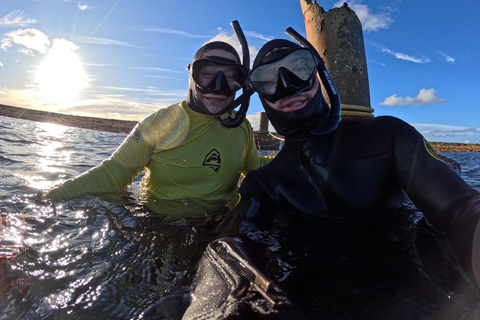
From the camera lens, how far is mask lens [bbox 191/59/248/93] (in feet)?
10.3

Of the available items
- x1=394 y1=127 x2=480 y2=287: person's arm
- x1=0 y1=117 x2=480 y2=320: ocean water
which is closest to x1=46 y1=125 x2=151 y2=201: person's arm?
x1=0 y1=117 x2=480 y2=320: ocean water

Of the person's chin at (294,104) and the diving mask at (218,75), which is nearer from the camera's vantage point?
the person's chin at (294,104)

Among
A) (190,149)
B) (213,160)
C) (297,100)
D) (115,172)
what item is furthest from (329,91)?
(115,172)

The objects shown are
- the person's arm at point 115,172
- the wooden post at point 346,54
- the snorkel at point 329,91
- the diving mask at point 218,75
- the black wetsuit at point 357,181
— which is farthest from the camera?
the wooden post at point 346,54

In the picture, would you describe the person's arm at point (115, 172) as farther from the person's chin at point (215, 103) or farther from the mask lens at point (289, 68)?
the mask lens at point (289, 68)

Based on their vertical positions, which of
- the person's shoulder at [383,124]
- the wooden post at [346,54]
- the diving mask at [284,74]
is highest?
the wooden post at [346,54]

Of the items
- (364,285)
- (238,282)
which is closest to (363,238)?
(364,285)

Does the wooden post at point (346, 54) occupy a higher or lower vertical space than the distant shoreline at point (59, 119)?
higher

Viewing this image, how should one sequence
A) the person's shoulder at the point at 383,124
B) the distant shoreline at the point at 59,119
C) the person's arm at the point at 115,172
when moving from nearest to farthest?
the person's shoulder at the point at 383,124 → the person's arm at the point at 115,172 → the distant shoreline at the point at 59,119

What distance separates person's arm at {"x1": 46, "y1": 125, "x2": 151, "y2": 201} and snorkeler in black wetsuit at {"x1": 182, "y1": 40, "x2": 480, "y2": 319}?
1.47m

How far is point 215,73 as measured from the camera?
3160 mm

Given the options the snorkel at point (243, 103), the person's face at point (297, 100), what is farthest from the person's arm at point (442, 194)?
the snorkel at point (243, 103)

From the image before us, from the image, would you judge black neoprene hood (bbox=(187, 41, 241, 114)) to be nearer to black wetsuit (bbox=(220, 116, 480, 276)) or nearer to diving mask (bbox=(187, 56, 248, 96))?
diving mask (bbox=(187, 56, 248, 96))

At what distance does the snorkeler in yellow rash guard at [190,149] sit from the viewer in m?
3.22
